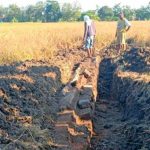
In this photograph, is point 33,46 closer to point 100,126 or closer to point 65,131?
point 100,126

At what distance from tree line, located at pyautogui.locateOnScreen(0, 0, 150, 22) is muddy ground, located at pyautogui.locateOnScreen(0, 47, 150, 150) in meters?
54.4

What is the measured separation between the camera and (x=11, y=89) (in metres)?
7.74

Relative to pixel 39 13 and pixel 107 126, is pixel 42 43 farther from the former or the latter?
pixel 39 13

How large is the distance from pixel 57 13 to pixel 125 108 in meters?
60.7

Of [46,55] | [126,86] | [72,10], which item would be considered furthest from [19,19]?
[126,86]

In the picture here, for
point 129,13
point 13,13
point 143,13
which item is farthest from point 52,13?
point 143,13

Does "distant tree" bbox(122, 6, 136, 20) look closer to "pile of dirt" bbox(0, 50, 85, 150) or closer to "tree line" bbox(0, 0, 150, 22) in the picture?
"tree line" bbox(0, 0, 150, 22)

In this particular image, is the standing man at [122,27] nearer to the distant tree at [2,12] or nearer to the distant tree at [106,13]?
the distant tree at [106,13]

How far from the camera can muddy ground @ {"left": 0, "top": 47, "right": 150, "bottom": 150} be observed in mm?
6113

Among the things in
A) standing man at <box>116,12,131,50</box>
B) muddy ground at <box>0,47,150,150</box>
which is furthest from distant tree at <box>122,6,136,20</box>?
muddy ground at <box>0,47,150,150</box>

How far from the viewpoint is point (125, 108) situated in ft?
30.6

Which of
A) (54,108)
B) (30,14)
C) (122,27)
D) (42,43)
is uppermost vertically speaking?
(122,27)

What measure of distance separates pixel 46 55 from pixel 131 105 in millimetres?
6533

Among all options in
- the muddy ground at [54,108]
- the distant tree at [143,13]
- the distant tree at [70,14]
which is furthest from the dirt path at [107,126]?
the distant tree at [70,14]
